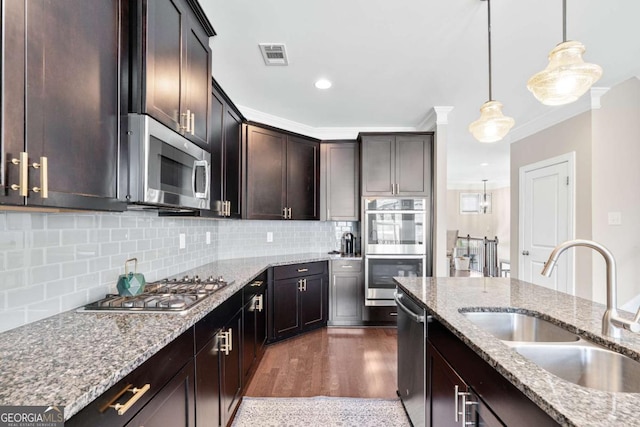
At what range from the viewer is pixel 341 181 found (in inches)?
163

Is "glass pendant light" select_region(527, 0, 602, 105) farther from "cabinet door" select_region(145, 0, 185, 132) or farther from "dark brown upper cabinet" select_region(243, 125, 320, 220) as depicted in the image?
"dark brown upper cabinet" select_region(243, 125, 320, 220)

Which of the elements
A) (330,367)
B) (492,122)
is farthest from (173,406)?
(492,122)

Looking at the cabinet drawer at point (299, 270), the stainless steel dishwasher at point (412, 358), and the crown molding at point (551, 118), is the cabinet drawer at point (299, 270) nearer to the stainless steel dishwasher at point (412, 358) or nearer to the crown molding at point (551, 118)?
the stainless steel dishwasher at point (412, 358)

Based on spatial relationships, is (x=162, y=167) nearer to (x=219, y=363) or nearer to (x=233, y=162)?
(x=219, y=363)

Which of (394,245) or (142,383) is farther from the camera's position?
(394,245)

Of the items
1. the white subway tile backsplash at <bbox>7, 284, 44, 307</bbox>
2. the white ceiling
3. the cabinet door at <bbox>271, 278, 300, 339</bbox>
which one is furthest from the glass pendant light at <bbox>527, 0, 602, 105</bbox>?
the cabinet door at <bbox>271, 278, 300, 339</bbox>

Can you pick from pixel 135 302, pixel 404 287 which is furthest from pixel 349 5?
pixel 135 302

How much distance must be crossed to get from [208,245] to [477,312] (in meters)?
2.48

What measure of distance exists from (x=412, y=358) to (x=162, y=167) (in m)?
1.77

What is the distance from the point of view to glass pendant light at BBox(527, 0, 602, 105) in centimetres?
145

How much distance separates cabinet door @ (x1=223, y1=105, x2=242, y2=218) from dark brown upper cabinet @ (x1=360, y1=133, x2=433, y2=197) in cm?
154

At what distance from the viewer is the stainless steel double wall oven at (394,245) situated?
379 cm

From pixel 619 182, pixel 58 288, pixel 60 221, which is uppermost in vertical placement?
pixel 619 182

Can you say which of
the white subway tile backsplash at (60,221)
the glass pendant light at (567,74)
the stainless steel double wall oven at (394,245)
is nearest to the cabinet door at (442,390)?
the glass pendant light at (567,74)
